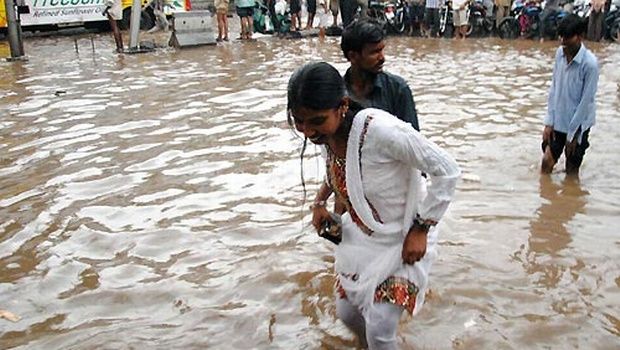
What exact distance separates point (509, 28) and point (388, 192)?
16.8 m

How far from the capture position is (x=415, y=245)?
2459 mm

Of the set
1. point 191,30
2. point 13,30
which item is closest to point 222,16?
point 191,30

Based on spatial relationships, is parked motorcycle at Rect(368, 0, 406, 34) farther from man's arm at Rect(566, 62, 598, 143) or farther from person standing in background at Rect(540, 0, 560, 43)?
man's arm at Rect(566, 62, 598, 143)

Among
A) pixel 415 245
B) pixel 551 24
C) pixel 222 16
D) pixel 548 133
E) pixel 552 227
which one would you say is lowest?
pixel 552 227

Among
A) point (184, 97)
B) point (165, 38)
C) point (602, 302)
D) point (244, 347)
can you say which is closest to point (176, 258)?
point (244, 347)

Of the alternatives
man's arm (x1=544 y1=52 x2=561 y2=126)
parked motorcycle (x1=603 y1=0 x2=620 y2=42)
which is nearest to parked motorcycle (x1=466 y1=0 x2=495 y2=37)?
parked motorcycle (x1=603 y1=0 x2=620 y2=42)

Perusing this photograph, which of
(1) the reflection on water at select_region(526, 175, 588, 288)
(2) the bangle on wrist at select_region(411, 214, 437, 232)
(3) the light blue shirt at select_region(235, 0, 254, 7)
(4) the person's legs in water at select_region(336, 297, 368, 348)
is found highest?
(3) the light blue shirt at select_region(235, 0, 254, 7)

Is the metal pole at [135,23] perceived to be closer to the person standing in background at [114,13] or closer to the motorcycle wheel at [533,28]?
the person standing in background at [114,13]

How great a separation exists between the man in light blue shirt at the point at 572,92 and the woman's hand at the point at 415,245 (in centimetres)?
330

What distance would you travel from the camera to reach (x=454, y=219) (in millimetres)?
4957

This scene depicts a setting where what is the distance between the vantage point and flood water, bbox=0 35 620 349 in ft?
11.3

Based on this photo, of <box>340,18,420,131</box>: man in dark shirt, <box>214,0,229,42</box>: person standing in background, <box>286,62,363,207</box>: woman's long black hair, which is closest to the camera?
<box>286,62,363,207</box>: woman's long black hair

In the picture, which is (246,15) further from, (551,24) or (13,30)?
(551,24)

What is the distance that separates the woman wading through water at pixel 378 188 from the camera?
2.36 meters
